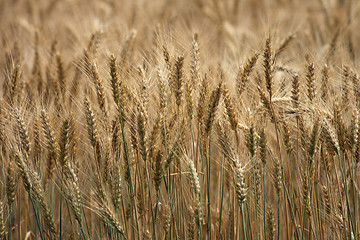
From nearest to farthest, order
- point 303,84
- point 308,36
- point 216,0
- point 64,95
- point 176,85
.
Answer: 1. point 176,85
2. point 303,84
3. point 64,95
4. point 308,36
5. point 216,0

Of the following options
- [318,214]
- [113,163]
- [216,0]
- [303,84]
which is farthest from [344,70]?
[216,0]

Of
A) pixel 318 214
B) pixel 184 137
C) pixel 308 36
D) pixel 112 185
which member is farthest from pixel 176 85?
pixel 308 36

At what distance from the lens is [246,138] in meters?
1.60

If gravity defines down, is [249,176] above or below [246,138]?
below

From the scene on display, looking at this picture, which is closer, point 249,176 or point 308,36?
point 249,176

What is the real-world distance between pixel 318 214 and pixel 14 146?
154 cm

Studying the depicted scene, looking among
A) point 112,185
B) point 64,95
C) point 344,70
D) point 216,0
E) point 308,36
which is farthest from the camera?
point 216,0

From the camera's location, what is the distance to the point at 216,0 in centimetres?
502

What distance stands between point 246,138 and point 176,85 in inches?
16.5

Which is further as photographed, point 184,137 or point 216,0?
point 216,0

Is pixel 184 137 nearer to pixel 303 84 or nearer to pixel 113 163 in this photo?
pixel 113 163

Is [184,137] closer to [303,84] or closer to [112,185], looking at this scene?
[112,185]

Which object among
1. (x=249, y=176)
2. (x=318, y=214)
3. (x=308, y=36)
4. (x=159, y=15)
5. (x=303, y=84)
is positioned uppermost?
(x=159, y=15)

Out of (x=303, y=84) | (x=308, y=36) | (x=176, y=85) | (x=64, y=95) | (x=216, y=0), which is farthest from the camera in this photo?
(x=216, y=0)
